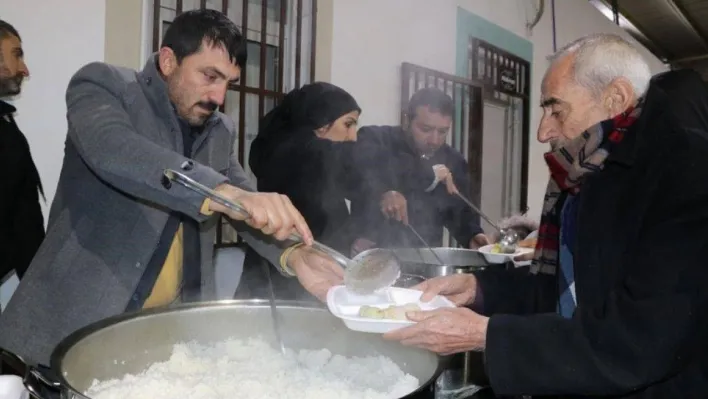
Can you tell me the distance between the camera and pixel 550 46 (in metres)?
7.11

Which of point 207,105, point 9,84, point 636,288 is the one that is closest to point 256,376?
point 207,105

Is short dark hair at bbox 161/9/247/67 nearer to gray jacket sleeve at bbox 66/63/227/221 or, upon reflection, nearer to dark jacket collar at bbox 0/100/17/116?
gray jacket sleeve at bbox 66/63/227/221

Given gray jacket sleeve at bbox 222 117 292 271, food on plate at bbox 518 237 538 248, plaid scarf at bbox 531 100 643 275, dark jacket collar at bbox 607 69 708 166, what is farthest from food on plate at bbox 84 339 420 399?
food on plate at bbox 518 237 538 248

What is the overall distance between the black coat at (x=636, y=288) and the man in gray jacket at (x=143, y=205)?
675mm

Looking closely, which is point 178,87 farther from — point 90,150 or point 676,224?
point 676,224

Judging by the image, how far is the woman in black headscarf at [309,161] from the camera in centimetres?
288

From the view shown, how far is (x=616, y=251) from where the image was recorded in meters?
1.28

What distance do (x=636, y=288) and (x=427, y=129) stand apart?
255 centimetres

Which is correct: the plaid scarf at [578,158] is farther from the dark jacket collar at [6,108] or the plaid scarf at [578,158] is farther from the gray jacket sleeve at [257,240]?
the dark jacket collar at [6,108]

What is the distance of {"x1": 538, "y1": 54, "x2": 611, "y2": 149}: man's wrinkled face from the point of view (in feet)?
4.80

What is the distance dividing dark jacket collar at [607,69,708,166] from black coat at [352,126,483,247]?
207 centimetres

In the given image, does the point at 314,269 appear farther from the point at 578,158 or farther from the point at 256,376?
the point at 578,158

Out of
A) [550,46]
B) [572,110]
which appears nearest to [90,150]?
[572,110]

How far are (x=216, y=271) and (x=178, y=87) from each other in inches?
77.5
